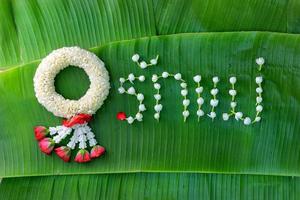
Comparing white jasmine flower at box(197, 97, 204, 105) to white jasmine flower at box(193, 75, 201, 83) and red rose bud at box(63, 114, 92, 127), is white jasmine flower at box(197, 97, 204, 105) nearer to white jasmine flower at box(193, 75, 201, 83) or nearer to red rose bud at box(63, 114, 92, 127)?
white jasmine flower at box(193, 75, 201, 83)

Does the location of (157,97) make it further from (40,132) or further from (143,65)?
(40,132)

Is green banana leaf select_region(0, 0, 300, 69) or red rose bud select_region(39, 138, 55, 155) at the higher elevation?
green banana leaf select_region(0, 0, 300, 69)

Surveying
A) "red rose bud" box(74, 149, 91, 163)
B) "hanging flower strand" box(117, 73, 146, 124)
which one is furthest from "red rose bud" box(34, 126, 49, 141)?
"hanging flower strand" box(117, 73, 146, 124)

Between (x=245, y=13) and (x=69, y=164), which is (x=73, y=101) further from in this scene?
(x=245, y=13)

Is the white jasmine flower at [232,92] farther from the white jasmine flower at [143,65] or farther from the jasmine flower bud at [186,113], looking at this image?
the white jasmine flower at [143,65]

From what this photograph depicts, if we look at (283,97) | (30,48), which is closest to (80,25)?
(30,48)

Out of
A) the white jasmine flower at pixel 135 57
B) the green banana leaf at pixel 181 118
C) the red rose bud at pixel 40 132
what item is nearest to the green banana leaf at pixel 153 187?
the green banana leaf at pixel 181 118

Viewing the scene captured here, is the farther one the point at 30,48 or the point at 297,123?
the point at 30,48

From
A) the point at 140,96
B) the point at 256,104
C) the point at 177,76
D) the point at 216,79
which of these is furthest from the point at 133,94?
the point at 256,104
